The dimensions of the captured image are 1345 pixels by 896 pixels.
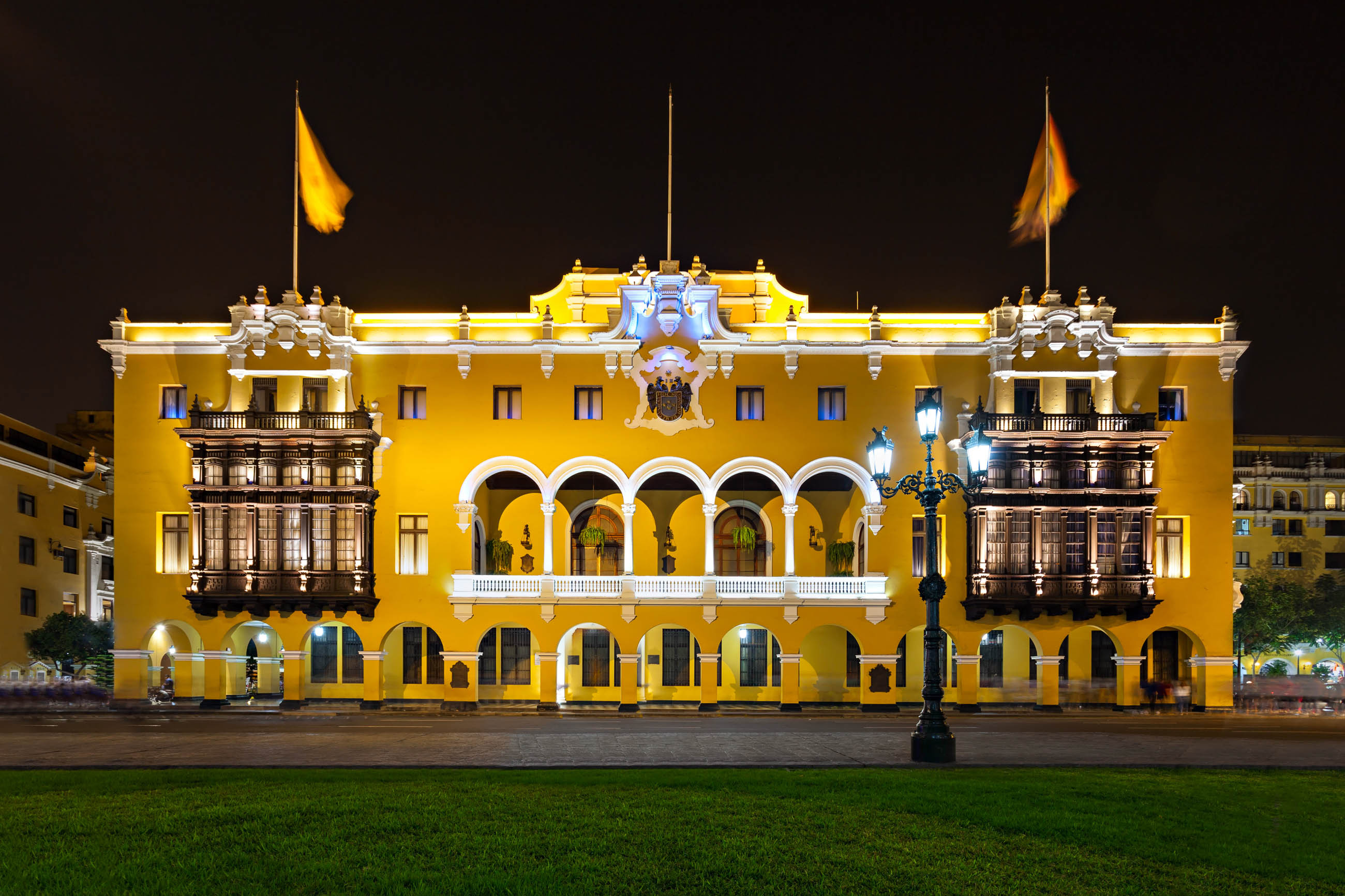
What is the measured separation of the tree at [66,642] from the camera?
155ft

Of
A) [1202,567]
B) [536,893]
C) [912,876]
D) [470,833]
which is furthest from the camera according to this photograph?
[1202,567]

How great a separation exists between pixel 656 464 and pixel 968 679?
14.1 meters

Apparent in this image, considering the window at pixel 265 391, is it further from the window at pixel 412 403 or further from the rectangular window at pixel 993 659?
the rectangular window at pixel 993 659

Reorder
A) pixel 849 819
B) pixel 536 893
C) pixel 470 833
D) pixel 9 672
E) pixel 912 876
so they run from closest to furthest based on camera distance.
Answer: pixel 536 893 → pixel 912 876 → pixel 470 833 → pixel 849 819 → pixel 9 672

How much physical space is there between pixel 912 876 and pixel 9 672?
155 feet

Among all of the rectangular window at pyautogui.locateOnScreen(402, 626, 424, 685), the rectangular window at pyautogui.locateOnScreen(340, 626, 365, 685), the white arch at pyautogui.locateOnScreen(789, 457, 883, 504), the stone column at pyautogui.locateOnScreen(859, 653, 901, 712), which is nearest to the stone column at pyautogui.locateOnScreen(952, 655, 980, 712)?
the stone column at pyautogui.locateOnScreen(859, 653, 901, 712)

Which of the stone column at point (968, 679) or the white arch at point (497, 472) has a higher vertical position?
the white arch at point (497, 472)

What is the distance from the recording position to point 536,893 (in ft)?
34.7

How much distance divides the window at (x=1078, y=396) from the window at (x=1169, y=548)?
5.01m

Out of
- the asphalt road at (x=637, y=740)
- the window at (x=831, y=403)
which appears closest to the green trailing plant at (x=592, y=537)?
the asphalt road at (x=637, y=740)

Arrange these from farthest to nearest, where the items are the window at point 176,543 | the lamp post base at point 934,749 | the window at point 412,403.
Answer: the window at point 412,403 < the window at point 176,543 < the lamp post base at point 934,749

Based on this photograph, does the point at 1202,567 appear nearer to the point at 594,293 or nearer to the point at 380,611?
the point at 594,293

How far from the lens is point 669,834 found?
513 inches

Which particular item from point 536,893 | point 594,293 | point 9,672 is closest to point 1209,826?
point 536,893
